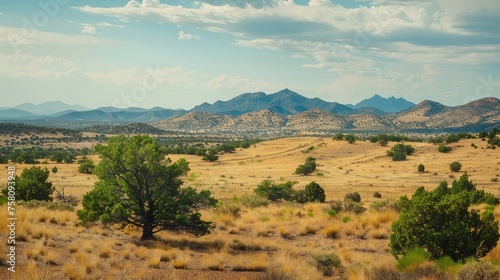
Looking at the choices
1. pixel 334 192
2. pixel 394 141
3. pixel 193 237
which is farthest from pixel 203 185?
pixel 394 141

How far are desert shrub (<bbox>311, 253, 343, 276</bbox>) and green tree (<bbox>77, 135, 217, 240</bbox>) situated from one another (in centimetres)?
573

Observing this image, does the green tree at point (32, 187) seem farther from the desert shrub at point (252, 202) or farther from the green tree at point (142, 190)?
the desert shrub at point (252, 202)

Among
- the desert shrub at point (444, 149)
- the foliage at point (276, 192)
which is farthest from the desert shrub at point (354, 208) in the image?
the desert shrub at point (444, 149)

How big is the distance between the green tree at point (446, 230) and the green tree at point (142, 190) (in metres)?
8.02

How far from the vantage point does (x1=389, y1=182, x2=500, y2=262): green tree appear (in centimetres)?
1051

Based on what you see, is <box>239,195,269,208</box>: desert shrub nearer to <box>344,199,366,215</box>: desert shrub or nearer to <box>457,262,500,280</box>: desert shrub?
<box>344,199,366,215</box>: desert shrub

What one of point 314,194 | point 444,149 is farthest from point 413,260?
point 444,149

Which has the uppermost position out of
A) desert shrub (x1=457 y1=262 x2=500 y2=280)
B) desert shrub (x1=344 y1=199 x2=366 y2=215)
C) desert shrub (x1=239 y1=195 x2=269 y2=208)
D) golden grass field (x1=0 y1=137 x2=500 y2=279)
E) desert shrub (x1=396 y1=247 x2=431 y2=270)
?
desert shrub (x1=457 y1=262 x2=500 y2=280)

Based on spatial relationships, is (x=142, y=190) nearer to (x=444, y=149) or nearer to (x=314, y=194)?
(x=314, y=194)

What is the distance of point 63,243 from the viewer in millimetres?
13258

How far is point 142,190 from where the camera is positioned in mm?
16000

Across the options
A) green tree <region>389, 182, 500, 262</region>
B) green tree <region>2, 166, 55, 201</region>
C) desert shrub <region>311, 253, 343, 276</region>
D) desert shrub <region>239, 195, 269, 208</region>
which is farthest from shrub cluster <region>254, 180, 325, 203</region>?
green tree <region>389, 182, 500, 262</region>

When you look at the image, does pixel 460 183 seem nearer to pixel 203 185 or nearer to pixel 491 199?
pixel 491 199

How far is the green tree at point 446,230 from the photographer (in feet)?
34.5
